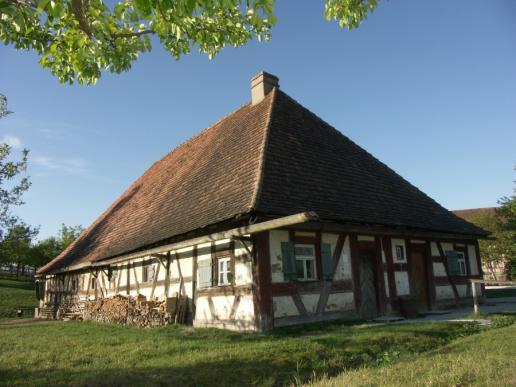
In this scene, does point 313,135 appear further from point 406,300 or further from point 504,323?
point 504,323

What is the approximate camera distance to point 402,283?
42.7 ft

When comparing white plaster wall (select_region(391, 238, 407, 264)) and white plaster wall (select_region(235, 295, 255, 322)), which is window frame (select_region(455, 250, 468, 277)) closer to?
white plaster wall (select_region(391, 238, 407, 264))

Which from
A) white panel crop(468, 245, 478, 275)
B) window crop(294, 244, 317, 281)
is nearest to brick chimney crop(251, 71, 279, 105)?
window crop(294, 244, 317, 281)

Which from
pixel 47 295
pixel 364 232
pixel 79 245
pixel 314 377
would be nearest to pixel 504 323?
pixel 364 232

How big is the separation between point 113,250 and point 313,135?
825 centimetres

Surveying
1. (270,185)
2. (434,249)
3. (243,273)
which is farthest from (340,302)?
(434,249)

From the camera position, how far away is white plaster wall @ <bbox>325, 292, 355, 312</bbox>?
424 inches

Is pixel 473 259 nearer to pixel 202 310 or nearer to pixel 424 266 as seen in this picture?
pixel 424 266

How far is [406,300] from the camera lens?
12328 millimetres

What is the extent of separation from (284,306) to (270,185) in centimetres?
296

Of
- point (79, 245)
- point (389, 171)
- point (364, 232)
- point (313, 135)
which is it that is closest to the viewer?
point (364, 232)

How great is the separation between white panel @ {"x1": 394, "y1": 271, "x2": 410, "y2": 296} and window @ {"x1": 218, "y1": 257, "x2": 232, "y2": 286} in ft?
17.8

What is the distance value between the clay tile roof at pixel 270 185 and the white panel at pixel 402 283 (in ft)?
5.20

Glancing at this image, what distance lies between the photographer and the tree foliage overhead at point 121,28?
477cm
